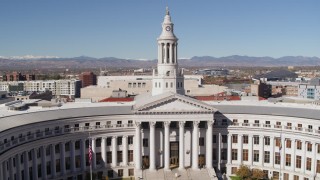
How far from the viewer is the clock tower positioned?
98688mm


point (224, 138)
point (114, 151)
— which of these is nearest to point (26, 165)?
point (114, 151)

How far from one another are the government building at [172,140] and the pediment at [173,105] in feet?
0.74

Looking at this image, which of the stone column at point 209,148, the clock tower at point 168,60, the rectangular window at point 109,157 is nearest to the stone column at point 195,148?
the stone column at point 209,148

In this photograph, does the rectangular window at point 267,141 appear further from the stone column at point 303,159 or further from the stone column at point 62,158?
the stone column at point 62,158

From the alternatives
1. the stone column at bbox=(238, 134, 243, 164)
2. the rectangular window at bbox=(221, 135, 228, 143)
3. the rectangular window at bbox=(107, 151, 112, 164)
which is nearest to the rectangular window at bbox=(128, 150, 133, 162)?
the rectangular window at bbox=(107, 151, 112, 164)

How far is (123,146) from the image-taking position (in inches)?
3622

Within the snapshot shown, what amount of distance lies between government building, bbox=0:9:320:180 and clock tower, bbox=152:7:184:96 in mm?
10956

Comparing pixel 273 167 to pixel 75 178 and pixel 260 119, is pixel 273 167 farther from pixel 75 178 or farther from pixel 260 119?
pixel 75 178

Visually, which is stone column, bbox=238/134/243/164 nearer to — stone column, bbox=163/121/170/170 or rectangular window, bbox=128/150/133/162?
stone column, bbox=163/121/170/170

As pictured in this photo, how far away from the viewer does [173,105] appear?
289 feet

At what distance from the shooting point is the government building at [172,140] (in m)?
84.6

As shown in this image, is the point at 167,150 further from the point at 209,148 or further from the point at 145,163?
the point at 209,148

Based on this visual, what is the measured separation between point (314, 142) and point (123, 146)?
140 feet

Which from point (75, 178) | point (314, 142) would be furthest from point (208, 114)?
point (75, 178)
